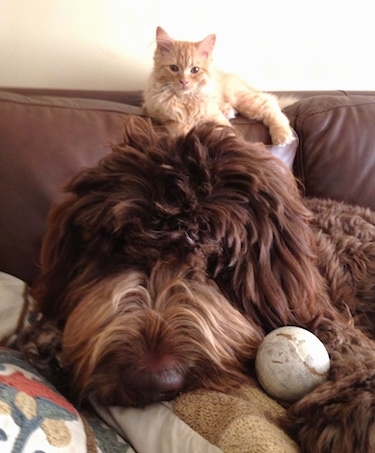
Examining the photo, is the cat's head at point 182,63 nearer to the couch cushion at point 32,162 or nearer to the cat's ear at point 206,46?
the cat's ear at point 206,46

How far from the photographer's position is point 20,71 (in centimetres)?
294

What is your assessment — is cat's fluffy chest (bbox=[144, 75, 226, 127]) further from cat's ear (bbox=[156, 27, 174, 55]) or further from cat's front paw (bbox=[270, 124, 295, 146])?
cat's front paw (bbox=[270, 124, 295, 146])

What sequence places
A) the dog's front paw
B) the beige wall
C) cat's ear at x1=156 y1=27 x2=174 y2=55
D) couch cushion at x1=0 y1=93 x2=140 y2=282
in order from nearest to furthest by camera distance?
1. the dog's front paw
2. couch cushion at x1=0 y1=93 x2=140 y2=282
3. cat's ear at x1=156 y1=27 x2=174 y2=55
4. the beige wall

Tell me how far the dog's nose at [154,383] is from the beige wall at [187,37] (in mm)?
2143

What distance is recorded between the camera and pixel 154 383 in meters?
1.19

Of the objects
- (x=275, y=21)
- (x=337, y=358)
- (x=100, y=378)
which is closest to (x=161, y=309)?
(x=100, y=378)

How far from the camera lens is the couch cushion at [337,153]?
2.62m

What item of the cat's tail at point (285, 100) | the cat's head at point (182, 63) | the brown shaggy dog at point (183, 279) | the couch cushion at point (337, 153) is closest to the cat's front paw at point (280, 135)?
the couch cushion at point (337, 153)

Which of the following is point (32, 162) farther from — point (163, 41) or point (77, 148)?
point (163, 41)

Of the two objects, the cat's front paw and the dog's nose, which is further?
the cat's front paw

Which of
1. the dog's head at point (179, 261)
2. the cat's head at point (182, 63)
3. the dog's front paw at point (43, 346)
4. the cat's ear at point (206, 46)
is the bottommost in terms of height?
the dog's front paw at point (43, 346)

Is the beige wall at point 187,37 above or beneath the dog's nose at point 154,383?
above

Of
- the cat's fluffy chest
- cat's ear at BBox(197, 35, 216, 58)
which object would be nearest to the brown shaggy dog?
the cat's fluffy chest

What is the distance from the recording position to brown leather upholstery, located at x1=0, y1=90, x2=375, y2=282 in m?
2.16
